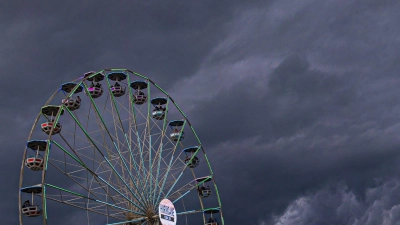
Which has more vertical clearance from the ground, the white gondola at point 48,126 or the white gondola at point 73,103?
the white gondola at point 73,103

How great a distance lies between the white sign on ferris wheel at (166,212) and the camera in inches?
1982

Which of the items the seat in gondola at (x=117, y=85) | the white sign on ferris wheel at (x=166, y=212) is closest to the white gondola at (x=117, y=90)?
the seat in gondola at (x=117, y=85)

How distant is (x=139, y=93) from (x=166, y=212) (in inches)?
440

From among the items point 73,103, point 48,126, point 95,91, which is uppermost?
point 95,91

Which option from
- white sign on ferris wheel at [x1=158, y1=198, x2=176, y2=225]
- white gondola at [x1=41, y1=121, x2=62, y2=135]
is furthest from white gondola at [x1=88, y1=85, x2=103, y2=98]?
white sign on ferris wheel at [x1=158, y1=198, x2=176, y2=225]

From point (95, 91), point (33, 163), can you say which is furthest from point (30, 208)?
point (95, 91)

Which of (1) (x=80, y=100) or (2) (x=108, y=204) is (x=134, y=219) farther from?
(1) (x=80, y=100)

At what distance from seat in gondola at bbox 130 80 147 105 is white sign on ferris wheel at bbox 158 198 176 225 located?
31.8 ft

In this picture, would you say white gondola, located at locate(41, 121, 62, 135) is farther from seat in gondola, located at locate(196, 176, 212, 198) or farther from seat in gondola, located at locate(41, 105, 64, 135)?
seat in gondola, located at locate(196, 176, 212, 198)

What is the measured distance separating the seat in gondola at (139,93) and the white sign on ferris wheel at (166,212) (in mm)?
9681

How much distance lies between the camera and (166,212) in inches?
2012

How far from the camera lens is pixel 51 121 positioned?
49656mm

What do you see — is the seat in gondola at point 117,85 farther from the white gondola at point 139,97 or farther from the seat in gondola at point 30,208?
the seat in gondola at point 30,208

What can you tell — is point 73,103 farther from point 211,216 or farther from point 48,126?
point 211,216
